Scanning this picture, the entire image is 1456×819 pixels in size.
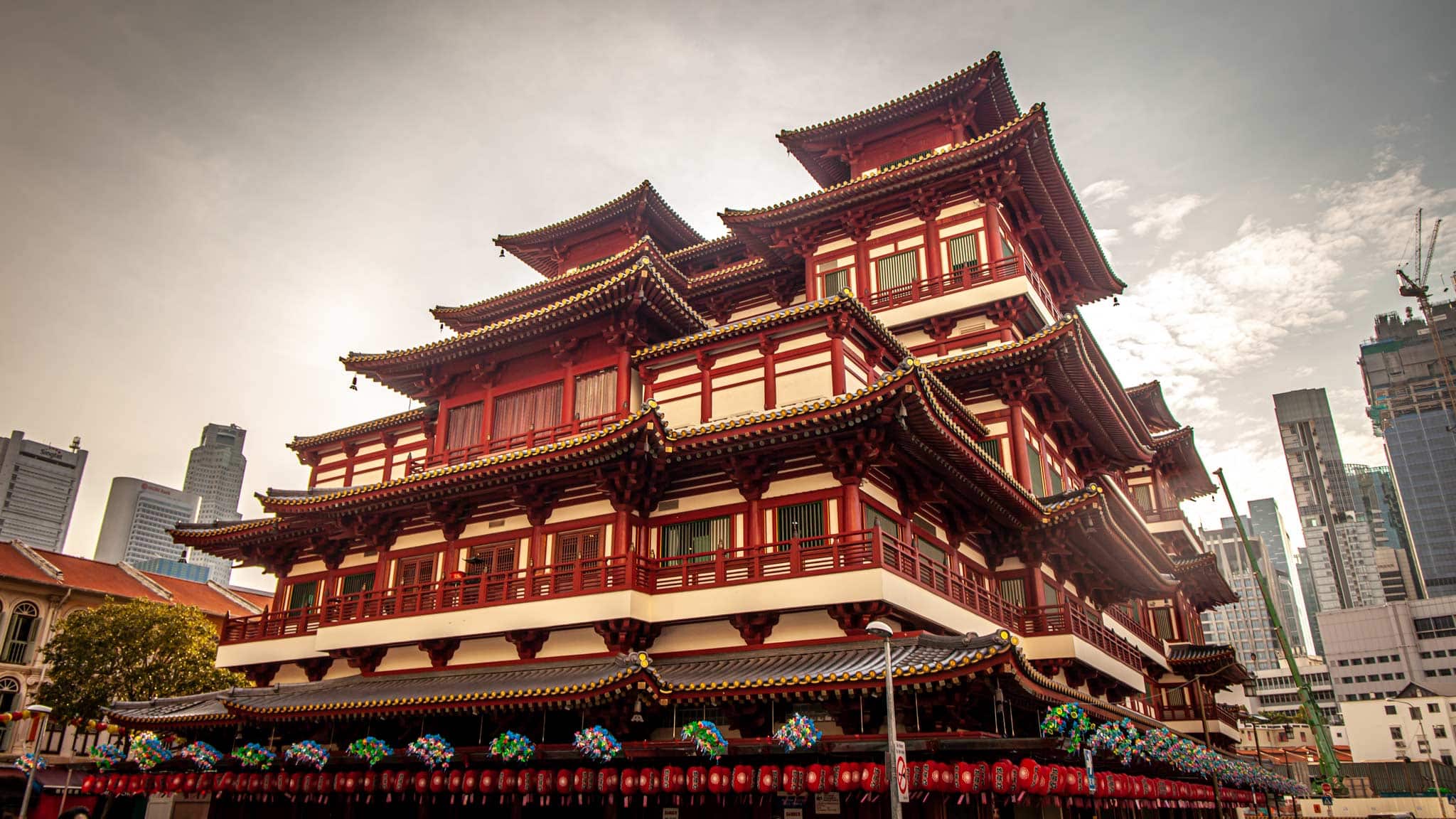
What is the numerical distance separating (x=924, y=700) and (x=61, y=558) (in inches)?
2819

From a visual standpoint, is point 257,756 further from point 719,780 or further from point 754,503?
point 754,503

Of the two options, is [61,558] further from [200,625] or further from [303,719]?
[303,719]

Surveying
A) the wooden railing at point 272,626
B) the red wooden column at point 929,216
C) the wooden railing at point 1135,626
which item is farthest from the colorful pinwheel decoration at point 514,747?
the wooden railing at point 1135,626

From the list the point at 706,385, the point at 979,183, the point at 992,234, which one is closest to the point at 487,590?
the point at 706,385

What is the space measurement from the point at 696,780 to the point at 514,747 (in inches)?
193

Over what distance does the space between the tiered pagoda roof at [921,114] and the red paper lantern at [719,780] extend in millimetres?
26151

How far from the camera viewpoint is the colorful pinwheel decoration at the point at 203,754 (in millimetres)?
28844

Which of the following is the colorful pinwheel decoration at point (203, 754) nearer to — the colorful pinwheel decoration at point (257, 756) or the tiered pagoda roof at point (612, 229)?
the colorful pinwheel decoration at point (257, 756)

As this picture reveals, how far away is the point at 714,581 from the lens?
24.5 m

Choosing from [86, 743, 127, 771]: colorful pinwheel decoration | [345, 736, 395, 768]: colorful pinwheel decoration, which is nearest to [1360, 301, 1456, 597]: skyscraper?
[345, 736, 395, 768]: colorful pinwheel decoration

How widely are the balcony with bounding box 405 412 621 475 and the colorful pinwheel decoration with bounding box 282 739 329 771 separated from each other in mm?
9436

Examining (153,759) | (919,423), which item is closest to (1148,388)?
(919,423)

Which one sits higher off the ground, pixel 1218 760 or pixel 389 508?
pixel 389 508

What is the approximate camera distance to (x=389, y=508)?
3016cm
